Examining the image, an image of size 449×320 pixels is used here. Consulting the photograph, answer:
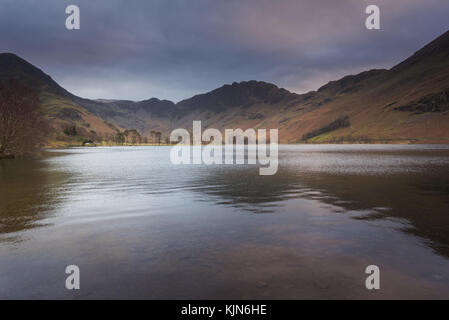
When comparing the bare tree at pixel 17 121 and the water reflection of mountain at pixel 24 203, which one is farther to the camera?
the bare tree at pixel 17 121

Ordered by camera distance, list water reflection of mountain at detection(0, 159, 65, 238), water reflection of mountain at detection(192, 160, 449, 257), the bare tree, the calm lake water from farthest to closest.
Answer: the bare tree, water reflection of mountain at detection(0, 159, 65, 238), water reflection of mountain at detection(192, 160, 449, 257), the calm lake water

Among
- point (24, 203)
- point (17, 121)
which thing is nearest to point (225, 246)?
point (24, 203)

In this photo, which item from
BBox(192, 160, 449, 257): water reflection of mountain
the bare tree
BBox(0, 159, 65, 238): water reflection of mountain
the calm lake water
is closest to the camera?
the calm lake water

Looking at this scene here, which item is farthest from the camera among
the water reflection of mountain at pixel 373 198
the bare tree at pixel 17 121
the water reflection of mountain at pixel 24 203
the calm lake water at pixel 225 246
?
the bare tree at pixel 17 121

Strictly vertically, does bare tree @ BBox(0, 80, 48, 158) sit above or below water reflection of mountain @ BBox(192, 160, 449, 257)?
above

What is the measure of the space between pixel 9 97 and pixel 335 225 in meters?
94.2

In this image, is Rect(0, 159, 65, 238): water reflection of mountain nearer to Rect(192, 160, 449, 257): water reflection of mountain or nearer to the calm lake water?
the calm lake water

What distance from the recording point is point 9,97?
7706cm

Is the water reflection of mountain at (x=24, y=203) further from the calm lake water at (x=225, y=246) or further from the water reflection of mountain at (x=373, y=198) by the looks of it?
the water reflection of mountain at (x=373, y=198)

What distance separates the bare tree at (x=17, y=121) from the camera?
75406 millimetres

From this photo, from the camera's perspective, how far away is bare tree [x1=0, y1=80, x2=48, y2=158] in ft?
247

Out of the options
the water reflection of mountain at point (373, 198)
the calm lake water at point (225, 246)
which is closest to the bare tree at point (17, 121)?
the calm lake water at point (225, 246)

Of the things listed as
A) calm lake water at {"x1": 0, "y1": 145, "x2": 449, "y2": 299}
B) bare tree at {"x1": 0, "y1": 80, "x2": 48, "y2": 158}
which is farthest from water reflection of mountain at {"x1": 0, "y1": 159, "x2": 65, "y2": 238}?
bare tree at {"x1": 0, "y1": 80, "x2": 48, "y2": 158}
